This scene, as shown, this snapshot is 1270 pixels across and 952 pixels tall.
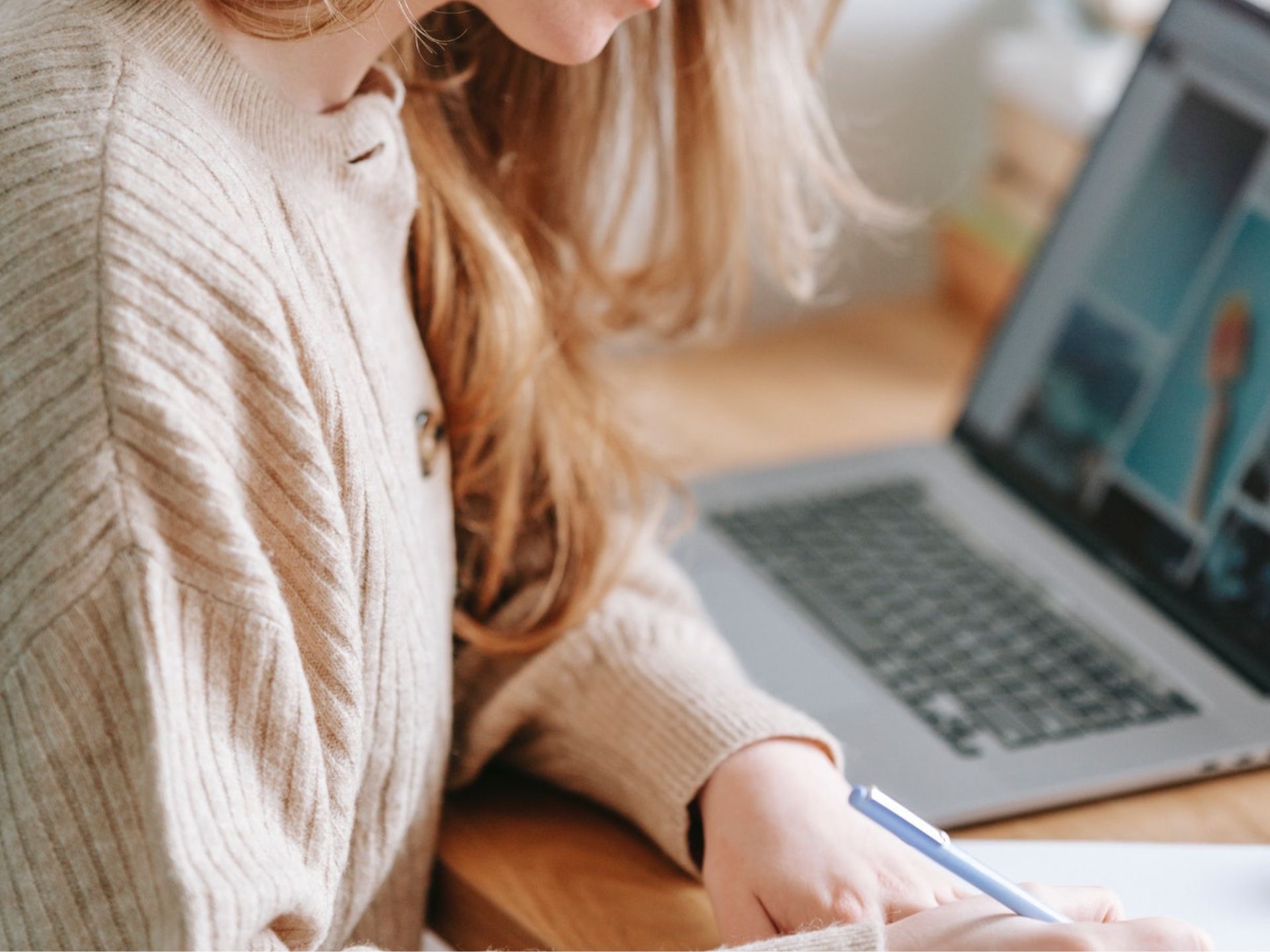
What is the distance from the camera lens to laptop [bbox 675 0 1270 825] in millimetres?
738

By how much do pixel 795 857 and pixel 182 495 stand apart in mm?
282

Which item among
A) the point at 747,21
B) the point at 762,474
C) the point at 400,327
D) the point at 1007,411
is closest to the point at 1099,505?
the point at 1007,411

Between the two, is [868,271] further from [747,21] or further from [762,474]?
[747,21]

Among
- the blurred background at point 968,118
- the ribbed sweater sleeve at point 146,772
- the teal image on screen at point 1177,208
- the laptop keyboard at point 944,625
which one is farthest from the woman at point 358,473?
the blurred background at point 968,118

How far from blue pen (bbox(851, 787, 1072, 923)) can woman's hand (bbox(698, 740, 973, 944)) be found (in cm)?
6

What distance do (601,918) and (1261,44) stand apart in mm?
Result: 608

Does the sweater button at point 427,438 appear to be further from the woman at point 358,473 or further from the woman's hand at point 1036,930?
the woman's hand at point 1036,930

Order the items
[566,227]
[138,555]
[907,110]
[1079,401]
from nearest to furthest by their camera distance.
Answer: [138,555]
[566,227]
[1079,401]
[907,110]

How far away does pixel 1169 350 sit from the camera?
90cm

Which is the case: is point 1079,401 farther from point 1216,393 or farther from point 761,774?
point 761,774

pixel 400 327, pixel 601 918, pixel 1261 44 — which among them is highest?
pixel 1261 44

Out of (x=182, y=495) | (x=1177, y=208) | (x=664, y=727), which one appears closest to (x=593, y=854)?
(x=664, y=727)

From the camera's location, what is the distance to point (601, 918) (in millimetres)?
623

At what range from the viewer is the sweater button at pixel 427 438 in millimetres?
641
